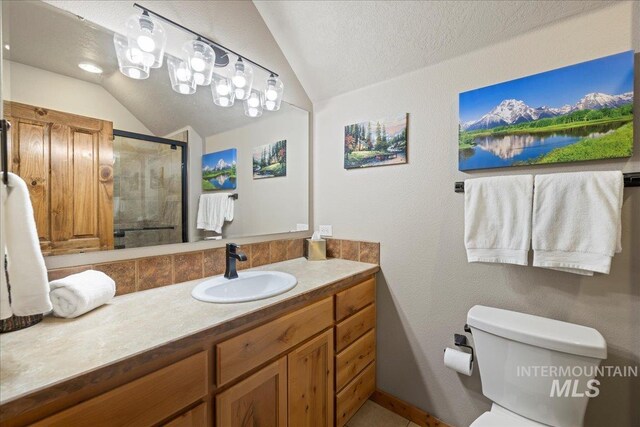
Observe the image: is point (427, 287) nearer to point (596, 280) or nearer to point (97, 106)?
point (596, 280)

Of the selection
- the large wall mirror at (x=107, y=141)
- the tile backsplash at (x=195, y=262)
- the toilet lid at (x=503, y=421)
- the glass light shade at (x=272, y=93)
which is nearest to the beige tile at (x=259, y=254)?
the tile backsplash at (x=195, y=262)

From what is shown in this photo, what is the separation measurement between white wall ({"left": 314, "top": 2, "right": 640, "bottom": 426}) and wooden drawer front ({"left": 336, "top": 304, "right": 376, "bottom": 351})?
0.29 feet

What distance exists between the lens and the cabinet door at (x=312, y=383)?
1148 mm

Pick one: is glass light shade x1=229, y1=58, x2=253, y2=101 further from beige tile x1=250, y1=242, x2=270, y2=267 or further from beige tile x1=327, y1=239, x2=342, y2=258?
beige tile x1=327, y1=239, x2=342, y2=258

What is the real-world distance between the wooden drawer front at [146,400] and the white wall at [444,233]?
1214mm

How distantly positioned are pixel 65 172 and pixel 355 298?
4.77ft

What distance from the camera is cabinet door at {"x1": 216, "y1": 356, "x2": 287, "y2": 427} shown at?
0.90 metres

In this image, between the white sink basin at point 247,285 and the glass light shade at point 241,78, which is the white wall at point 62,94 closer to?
the glass light shade at point 241,78

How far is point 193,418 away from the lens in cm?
81

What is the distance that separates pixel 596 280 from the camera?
1129 millimetres

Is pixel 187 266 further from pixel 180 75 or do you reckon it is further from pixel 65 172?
pixel 180 75

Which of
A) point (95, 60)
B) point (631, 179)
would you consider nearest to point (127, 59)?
point (95, 60)

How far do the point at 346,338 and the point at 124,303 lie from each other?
1.07m

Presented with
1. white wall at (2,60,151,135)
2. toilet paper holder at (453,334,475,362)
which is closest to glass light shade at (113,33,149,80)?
white wall at (2,60,151,135)
